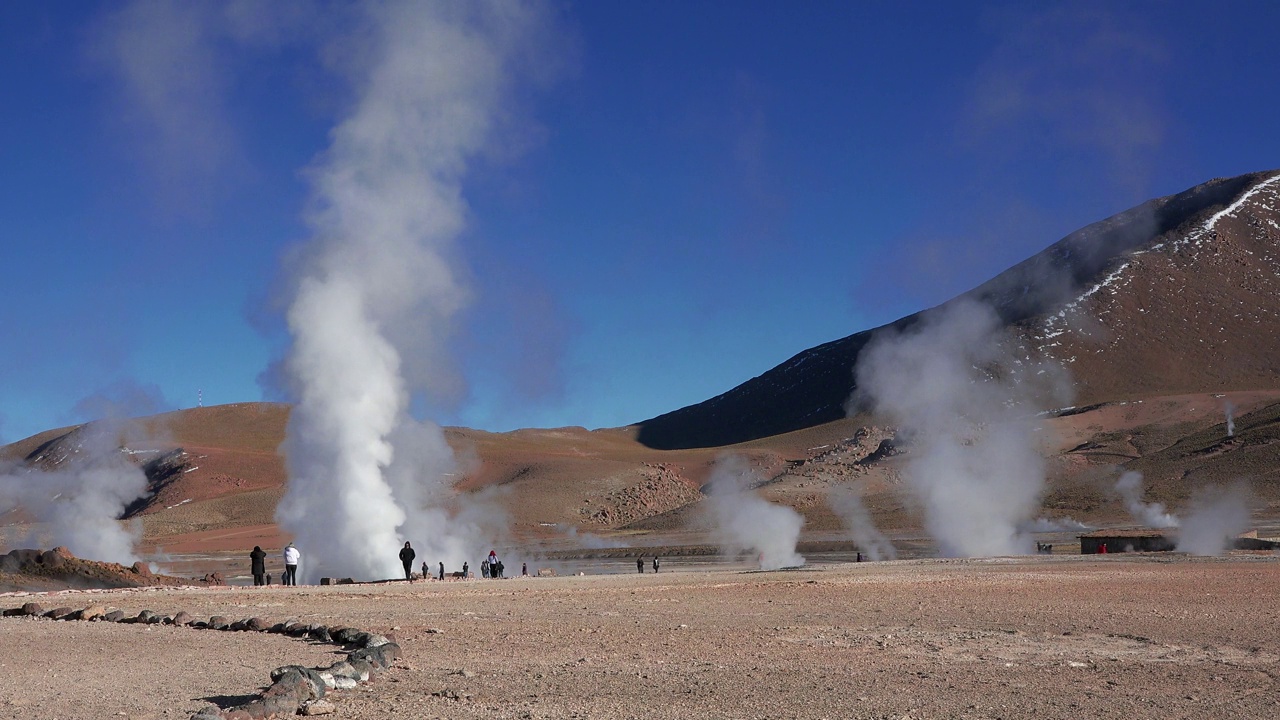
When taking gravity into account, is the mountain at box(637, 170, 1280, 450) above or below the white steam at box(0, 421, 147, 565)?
above

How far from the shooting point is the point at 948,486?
53.1m

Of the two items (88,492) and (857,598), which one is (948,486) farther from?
(88,492)

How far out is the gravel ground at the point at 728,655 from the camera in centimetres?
1014

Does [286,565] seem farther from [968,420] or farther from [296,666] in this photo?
[968,420]

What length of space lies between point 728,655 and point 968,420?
334 ft

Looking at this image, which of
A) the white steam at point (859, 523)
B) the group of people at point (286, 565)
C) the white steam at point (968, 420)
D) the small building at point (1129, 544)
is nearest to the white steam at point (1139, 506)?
the white steam at point (968, 420)

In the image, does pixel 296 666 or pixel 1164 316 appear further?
pixel 1164 316

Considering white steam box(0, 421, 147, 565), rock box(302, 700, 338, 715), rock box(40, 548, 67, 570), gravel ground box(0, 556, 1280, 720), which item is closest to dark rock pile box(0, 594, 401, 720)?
rock box(302, 700, 338, 715)

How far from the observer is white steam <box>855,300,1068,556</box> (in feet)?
167

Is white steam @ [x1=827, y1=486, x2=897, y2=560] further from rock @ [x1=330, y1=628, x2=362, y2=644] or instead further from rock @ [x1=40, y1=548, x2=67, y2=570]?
rock @ [x1=330, y1=628, x2=362, y2=644]

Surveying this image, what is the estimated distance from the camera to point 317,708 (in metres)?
9.80

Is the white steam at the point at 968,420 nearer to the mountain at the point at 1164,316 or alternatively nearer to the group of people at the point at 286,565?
the mountain at the point at 1164,316

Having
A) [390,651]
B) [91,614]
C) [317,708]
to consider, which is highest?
[91,614]

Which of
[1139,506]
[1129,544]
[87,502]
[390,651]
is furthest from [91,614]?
[1139,506]
